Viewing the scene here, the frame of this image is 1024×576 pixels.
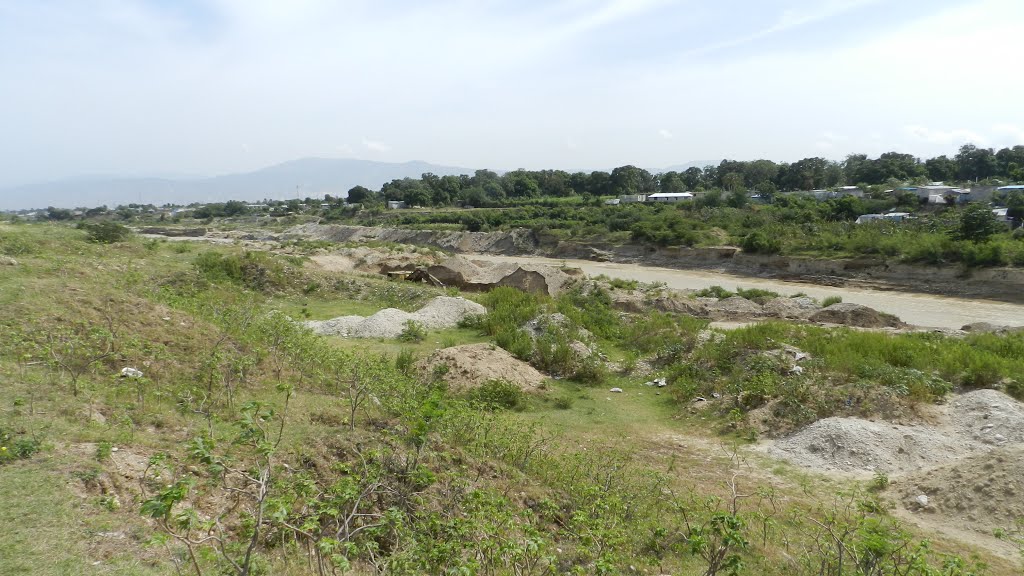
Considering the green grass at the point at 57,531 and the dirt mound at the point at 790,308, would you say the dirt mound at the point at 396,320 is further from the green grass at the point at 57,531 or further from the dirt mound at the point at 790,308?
the dirt mound at the point at 790,308

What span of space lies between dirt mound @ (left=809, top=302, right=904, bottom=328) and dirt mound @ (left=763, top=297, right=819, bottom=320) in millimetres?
898

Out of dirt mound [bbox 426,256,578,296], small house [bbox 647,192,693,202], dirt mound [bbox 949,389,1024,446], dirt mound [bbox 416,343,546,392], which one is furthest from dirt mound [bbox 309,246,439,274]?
small house [bbox 647,192,693,202]

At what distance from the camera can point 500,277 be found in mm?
28094

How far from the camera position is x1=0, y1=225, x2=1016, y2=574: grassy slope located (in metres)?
4.45

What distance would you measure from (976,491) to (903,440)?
72.3 inches

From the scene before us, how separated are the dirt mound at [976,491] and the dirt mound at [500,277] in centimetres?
1796

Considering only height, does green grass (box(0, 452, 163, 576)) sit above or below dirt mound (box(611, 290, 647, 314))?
above

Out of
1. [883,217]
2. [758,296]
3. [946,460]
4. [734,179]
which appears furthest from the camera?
[734,179]

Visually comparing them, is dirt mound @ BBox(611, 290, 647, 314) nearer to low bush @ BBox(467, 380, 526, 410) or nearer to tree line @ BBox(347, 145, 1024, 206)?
low bush @ BBox(467, 380, 526, 410)

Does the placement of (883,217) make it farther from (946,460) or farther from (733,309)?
(946,460)

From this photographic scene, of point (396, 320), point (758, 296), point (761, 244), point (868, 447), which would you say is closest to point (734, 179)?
point (761, 244)

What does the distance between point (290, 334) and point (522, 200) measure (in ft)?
266

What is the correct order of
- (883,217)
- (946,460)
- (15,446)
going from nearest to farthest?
(15,446) < (946,460) < (883,217)

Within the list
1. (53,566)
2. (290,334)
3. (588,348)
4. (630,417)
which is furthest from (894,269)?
(53,566)
